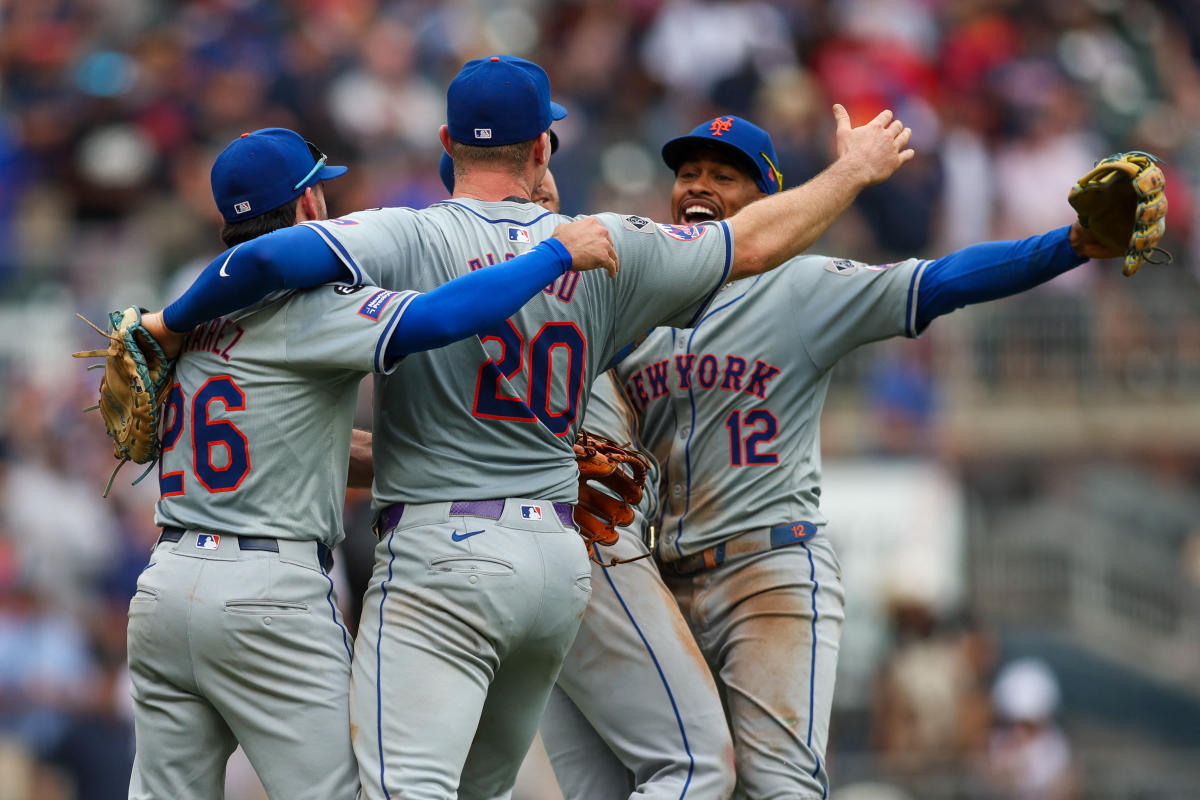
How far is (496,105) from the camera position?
183 inches

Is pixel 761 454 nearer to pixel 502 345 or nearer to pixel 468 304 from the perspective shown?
pixel 502 345

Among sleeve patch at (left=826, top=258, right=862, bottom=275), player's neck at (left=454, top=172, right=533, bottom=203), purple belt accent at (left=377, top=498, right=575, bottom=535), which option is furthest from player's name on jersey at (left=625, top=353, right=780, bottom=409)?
player's neck at (left=454, top=172, right=533, bottom=203)

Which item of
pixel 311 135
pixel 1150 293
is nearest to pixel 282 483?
pixel 311 135

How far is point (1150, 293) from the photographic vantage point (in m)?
12.8

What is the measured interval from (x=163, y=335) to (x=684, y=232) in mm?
1432

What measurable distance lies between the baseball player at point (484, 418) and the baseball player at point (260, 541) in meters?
0.11

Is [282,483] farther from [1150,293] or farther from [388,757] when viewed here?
[1150,293]

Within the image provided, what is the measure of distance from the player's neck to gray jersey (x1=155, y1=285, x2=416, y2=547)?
0.49 metres

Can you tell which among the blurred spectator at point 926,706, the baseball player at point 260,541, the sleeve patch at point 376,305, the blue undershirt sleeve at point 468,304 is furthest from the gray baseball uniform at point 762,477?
the blurred spectator at point 926,706

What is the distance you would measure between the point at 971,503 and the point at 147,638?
8.84m

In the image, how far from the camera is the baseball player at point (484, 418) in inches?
175

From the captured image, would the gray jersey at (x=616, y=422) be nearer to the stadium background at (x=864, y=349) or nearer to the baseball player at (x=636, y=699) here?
the baseball player at (x=636, y=699)

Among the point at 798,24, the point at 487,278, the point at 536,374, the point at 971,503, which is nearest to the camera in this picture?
the point at 487,278

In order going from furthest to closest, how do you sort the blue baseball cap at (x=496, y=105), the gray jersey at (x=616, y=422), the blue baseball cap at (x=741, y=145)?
the blue baseball cap at (x=741, y=145)
the gray jersey at (x=616, y=422)
the blue baseball cap at (x=496, y=105)
